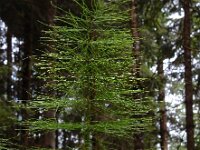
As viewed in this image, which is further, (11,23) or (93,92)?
(11,23)

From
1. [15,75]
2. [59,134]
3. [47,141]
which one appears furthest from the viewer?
[59,134]

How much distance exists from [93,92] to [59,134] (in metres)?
21.7

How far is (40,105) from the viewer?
411cm

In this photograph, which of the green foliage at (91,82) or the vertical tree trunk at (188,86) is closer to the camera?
the green foliage at (91,82)

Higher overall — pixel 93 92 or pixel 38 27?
pixel 38 27

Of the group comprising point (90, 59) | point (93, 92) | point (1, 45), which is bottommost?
point (93, 92)

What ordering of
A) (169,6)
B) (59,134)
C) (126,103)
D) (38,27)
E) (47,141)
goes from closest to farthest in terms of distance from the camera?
(126,103), (47,141), (169,6), (38,27), (59,134)

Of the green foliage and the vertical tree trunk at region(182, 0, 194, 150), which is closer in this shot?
the green foliage

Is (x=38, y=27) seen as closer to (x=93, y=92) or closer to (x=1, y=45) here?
(x=1, y=45)

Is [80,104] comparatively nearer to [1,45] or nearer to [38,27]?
[38,27]

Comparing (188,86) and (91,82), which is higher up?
(188,86)

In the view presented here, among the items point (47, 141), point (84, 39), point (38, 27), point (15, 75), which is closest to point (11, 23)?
point (38, 27)

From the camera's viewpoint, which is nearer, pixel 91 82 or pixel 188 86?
pixel 91 82

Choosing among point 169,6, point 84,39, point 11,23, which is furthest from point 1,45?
point 84,39
